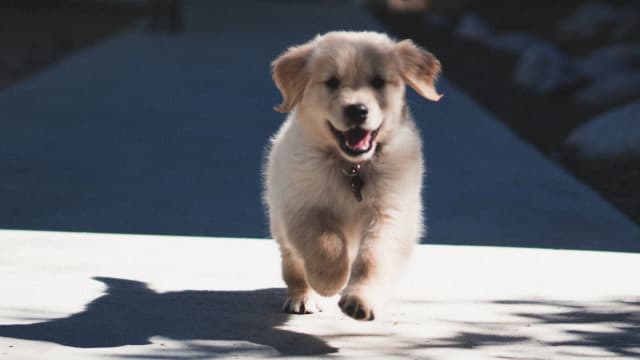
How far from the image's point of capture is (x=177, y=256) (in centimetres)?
773

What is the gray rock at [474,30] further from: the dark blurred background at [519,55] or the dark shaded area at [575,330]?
the dark shaded area at [575,330]

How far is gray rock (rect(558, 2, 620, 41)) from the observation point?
83.4ft

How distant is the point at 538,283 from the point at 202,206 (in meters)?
2.76

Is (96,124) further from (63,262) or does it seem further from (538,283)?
(538,283)

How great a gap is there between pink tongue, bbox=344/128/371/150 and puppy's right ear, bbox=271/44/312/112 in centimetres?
33

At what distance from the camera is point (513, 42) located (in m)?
23.2

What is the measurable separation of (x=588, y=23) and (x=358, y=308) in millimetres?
21144

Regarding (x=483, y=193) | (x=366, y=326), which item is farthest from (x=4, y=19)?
(x=366, y=326)

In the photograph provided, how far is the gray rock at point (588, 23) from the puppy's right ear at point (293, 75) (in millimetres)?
19060

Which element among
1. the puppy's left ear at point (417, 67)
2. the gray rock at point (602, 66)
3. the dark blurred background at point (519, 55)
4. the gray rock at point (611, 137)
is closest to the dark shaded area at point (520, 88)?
the dark blurred background at point (519, 55)

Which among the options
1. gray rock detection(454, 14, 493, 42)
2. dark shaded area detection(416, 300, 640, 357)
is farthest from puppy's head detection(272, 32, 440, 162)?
gray rock detection(454, 14, 493, 42)

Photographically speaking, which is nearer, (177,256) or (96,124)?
(177,256)

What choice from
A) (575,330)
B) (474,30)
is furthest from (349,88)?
(474,30)

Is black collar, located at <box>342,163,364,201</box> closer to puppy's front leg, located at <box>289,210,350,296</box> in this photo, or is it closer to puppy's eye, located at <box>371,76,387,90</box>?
puppy's front leg, located at <box>289,210,350,296</box>
